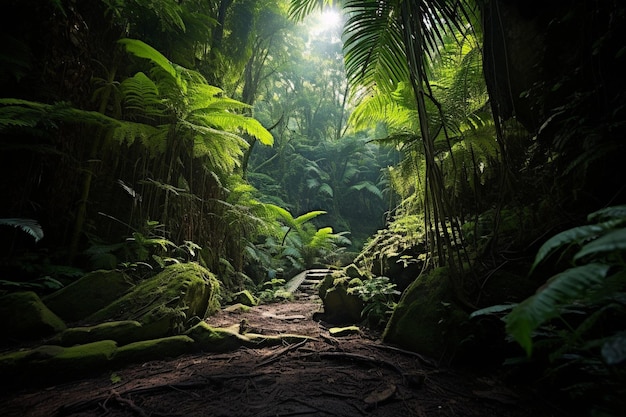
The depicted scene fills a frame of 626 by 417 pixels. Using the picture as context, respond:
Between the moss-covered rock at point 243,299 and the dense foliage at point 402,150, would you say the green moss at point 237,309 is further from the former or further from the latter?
the dense foliage at point 402,150

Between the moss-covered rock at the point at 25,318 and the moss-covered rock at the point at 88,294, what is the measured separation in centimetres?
21

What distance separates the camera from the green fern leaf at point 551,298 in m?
0.58

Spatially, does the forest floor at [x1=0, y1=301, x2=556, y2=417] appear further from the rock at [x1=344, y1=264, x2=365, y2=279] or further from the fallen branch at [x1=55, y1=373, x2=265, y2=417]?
the rock at [x1=344, y1=264, x2=365, y2=279]

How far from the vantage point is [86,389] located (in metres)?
1.75

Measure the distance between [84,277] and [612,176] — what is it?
484 centimetres

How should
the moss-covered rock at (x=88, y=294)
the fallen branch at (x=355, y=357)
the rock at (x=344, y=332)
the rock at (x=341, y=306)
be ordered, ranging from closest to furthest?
the fallen branch at (x=355, y=357)
the moss-covered rock at (x=88, y=294)
the rock at (x=344, y=332)
the rock at (x=341, y=306)

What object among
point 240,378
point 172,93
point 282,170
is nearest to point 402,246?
point 240,378

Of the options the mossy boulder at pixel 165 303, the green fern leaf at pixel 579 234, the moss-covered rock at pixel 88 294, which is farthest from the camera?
the moss-covered rock at pixel 88 294

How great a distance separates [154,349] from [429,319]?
2362 millimetres

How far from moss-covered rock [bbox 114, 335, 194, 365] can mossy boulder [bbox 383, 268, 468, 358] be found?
73.8 inches

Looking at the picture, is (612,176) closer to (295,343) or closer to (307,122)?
(295,343)

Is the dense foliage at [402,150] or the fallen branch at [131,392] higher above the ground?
the dense foliage at [402,150]

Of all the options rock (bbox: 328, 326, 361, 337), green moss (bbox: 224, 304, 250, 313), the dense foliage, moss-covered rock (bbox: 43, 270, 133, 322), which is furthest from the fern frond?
rock (bbox: 328, 326, 361, 337)

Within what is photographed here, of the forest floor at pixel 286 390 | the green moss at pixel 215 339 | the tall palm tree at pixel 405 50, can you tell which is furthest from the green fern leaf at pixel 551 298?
the green moss at pixel 215 339
